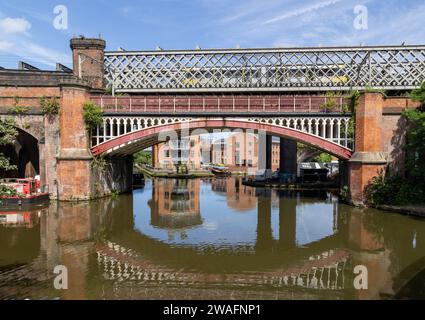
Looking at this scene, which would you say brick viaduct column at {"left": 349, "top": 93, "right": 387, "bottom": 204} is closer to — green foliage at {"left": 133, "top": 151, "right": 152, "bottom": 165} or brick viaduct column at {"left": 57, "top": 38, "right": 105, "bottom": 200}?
brick viaduct column at {"left": 57, "top": 38, "right": 105, "bottom": 200}

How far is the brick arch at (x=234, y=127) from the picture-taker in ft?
74.8

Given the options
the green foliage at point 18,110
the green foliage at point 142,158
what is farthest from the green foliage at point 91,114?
the green foliage at point 142,158

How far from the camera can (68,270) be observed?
10.5 metres

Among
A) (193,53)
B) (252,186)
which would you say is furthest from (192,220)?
(193,53)

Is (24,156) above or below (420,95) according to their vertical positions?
below

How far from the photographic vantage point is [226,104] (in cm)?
2358

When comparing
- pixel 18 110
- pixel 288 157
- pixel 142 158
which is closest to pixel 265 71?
pixel 288 157

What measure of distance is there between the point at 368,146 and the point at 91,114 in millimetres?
17955

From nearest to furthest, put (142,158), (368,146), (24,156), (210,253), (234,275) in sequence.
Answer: (234,275) < (210,253) < (368,146) < (24,156) < (142,158)

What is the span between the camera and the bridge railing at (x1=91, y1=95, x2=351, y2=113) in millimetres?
22984

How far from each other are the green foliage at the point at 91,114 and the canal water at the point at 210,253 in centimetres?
574

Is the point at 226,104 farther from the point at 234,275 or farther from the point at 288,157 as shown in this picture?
the point at 288,157

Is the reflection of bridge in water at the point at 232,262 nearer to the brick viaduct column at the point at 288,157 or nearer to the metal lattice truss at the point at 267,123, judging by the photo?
the metal lattice truss at the point at 267,123

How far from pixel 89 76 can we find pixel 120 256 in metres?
25.5
